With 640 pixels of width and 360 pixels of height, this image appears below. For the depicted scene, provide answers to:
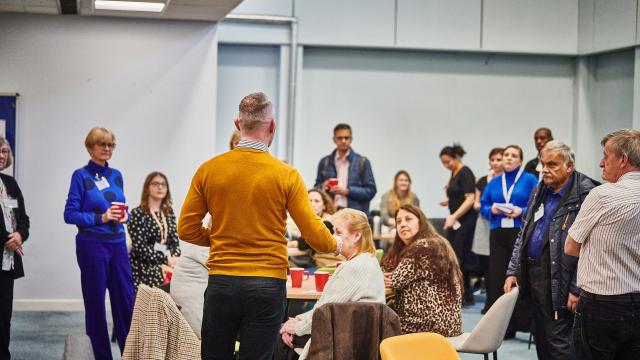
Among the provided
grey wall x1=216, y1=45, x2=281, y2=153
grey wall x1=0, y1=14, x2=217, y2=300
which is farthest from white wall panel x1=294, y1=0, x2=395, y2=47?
grey wall x1=0, y1=14, x2=217, y2=300

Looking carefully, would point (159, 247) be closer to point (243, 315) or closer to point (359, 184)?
point (359, 184)

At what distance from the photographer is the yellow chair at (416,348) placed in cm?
280

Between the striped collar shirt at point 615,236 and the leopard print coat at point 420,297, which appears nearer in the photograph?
the striped collar shirt at point 615,236

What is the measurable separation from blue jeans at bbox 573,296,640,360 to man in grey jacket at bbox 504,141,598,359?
725 mm

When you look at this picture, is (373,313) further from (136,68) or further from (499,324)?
(136,68)

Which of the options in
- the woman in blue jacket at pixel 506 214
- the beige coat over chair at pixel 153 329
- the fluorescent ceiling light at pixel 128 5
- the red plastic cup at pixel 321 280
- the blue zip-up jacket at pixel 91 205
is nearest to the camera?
the beige coat over chair at pixel 153 329

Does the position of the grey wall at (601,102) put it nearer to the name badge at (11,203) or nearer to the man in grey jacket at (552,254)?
the man in grey jacket at (552,254)

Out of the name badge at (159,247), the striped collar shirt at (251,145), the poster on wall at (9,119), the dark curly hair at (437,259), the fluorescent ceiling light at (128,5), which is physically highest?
the fluorescent ceiling light at (128,5)

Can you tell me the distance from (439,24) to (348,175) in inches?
120

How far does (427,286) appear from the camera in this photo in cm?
481

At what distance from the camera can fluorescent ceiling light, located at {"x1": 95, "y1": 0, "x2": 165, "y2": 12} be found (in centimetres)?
750

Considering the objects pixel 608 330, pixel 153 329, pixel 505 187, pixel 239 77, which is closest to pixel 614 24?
pixel 505 187

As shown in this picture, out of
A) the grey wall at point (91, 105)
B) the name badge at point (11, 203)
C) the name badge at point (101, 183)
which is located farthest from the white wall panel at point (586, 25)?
the name badge at point (11, 203)

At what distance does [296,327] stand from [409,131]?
6539 mm
